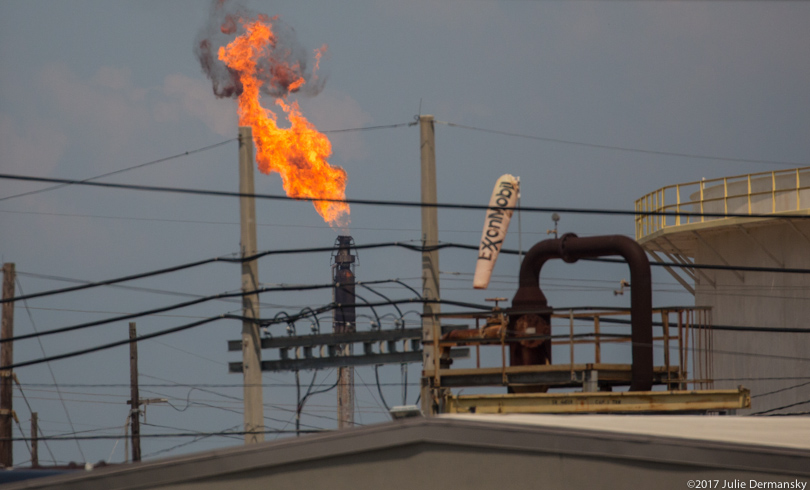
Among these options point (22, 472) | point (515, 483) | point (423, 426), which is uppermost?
point (423, 426)

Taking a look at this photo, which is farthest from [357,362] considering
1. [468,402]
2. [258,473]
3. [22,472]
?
[258,473]

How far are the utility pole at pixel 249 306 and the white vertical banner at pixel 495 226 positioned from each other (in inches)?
192

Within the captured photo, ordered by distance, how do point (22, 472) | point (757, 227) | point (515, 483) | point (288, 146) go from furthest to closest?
point (757, 227), point (288, 146), point (22, 472), point (515, 483)

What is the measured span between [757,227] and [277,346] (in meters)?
15.9

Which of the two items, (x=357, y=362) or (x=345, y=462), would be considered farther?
(x=357, y=362)

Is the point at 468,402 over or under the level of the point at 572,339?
under

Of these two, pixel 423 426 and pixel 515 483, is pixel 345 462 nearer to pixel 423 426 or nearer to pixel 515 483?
pixel 423 426

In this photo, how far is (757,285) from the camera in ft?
94.7

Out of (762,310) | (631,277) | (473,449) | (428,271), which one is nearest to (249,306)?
(428,271)

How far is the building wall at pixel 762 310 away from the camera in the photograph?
27.2 meters

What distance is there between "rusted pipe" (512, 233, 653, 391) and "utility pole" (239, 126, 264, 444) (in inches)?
229

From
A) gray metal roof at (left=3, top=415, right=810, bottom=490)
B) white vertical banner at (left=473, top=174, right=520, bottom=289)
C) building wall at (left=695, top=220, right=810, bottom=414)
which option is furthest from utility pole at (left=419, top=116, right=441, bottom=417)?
building wall at (left=695, top=220, right=810, bottom=414)

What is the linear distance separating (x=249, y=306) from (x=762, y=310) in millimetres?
16333

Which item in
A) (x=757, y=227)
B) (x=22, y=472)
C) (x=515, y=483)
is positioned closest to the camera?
(x=515, y=483)
